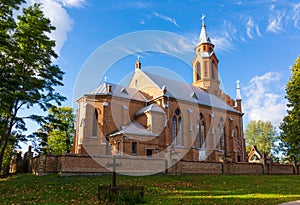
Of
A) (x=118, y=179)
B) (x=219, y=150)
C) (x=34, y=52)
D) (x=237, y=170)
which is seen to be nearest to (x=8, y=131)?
(x=34, y=52)

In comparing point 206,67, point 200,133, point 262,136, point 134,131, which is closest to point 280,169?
point 200,133

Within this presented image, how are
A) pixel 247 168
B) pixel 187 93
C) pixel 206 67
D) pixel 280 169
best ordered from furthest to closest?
pixel 206 67, pixel 187 93, pixel 280 169, pixel 247 168

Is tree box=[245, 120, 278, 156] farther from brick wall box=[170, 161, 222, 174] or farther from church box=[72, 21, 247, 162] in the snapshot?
brick wall box=[170, 161, 222, 174]

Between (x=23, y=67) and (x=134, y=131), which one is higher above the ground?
(x=23, y=67)

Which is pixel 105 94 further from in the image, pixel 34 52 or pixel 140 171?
pixel 140 171

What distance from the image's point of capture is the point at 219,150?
126ft

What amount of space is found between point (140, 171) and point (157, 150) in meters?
8.50

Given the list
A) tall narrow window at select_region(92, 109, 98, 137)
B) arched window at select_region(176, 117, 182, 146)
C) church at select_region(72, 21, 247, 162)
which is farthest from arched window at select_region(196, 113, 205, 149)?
tall narrow window at select_region(92, 109, 98, 137)

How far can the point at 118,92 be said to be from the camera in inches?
1284

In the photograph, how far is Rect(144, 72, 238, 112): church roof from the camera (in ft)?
117

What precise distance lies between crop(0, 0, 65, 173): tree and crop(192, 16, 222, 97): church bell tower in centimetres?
A: 2571

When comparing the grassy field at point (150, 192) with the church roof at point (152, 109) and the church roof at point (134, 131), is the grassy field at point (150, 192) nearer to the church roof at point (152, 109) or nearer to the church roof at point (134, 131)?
the church roof at point (134, 131)

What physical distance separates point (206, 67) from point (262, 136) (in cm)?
2559

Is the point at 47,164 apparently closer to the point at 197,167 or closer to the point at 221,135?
the point at 197,167
